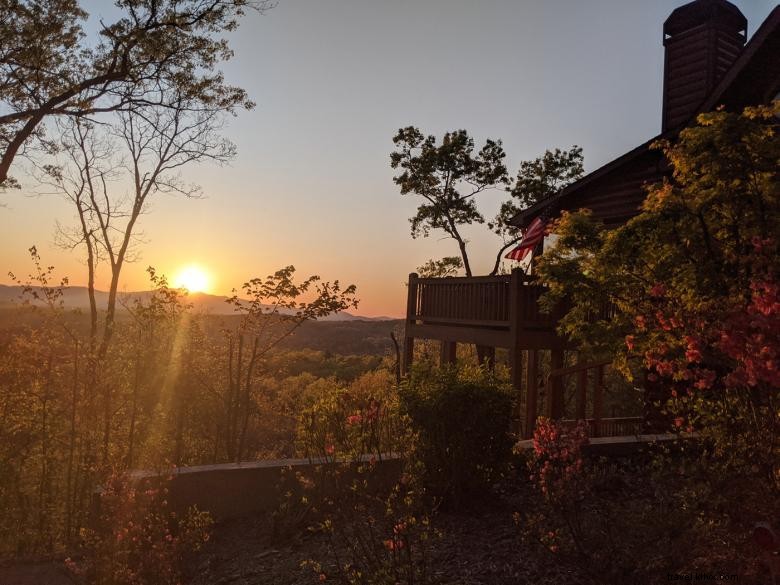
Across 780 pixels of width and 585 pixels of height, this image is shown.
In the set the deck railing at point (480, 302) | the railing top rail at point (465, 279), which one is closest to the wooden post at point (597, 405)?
the deck railing at point (480, 302)

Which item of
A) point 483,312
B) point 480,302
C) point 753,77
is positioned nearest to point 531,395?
point 483,312

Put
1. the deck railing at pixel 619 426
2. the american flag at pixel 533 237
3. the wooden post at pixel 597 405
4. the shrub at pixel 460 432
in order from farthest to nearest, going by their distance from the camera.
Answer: the american flag at pixel 533 237 < the deck railing at pixel 619 426 < the wooden post at pixel 597 405 < the shrub at pixel 460 432

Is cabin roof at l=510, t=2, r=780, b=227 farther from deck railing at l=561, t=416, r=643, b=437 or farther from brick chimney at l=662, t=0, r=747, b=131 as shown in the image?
deck railing at l=561, t=416, r=643, b=437

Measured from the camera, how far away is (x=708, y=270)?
525cm

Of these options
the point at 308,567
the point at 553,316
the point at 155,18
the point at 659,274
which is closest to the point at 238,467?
the point at 308,567

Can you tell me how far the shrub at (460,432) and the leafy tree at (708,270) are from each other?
1.50m

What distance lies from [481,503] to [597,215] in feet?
31.9

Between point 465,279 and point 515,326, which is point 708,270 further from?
point 465,279

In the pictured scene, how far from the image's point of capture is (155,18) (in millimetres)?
14742

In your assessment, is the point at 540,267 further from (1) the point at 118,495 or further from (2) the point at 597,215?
(2) the point at 597,215

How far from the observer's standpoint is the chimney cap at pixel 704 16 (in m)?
16.6

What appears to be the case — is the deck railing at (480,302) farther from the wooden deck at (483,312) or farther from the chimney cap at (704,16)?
the chimney cap at (704,16)

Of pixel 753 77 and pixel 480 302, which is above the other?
pixel 753 77

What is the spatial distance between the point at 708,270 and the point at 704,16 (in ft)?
49.3
